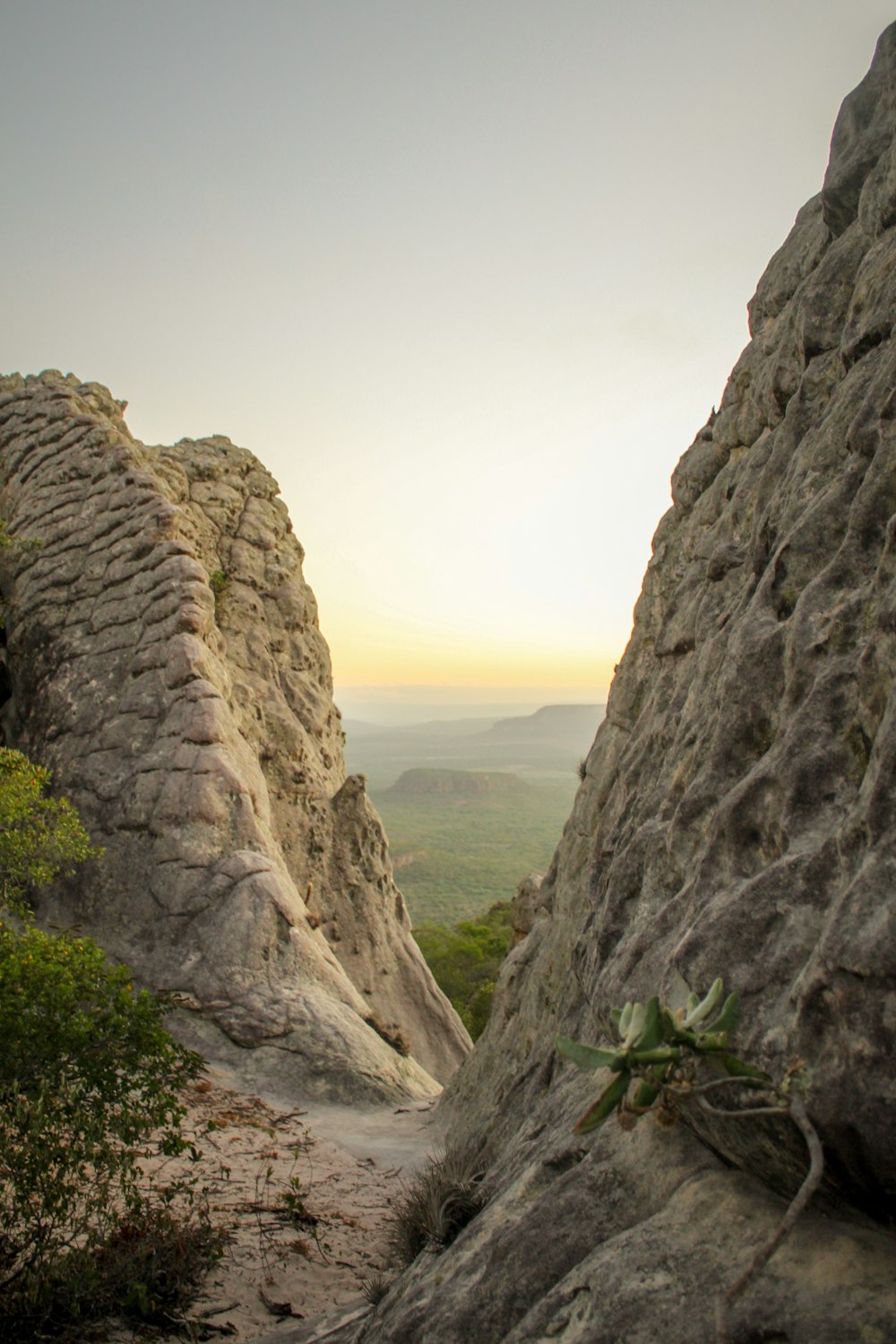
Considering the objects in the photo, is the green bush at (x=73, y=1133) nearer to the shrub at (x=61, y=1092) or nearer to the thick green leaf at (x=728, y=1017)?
the shrub at (x=61, y=1092)

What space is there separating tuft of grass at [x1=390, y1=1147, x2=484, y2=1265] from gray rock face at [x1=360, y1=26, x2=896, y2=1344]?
0.22 meters

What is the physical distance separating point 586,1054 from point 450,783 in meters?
146

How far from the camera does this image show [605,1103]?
A: 294cm

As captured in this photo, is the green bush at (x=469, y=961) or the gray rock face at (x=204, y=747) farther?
the green bush at (x=469, y=961)

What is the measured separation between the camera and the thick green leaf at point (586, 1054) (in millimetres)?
2975

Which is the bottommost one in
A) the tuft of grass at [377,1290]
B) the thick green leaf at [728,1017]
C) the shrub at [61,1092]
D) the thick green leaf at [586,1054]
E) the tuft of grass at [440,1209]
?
the tuft of grass at [377,1290]

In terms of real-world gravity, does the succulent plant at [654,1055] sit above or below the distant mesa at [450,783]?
above

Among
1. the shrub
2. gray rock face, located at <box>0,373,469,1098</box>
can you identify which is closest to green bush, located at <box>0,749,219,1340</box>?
the shrub

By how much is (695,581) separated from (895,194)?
3.87 m

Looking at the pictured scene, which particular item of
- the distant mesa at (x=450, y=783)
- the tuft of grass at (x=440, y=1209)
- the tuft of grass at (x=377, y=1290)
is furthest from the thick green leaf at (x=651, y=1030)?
the distant mesa at (x=450, y=783)

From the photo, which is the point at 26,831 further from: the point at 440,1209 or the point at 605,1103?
the point at 605,1103

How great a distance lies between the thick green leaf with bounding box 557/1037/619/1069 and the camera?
2975 mm

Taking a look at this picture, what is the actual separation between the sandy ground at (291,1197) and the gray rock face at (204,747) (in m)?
1.07

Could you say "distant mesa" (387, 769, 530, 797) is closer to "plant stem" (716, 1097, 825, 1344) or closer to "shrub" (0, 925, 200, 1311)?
"shrub" (0, 925, 200, 1311)
